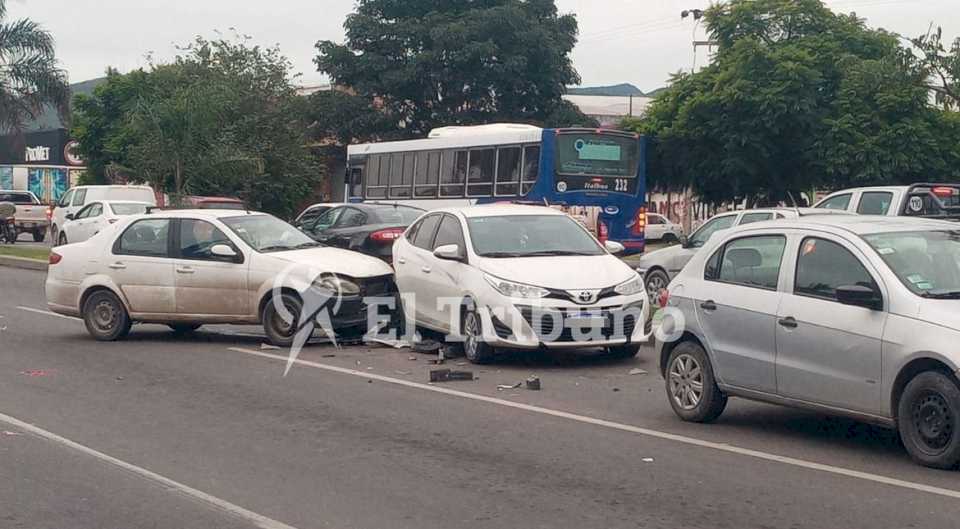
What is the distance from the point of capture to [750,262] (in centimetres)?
946

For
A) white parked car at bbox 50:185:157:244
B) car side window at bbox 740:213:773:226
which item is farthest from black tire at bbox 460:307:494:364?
white parked car at bbox 50:185:157:244

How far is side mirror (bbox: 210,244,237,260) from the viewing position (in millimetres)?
14562

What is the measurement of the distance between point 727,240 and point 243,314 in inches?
265

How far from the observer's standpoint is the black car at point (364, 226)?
2045 centimetres

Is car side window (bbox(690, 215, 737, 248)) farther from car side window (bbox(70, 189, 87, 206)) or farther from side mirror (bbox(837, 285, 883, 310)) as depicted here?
car side window (bbox(70, 189, 87, 206))

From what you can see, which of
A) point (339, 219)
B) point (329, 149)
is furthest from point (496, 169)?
point (329, 149)

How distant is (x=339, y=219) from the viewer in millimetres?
21484

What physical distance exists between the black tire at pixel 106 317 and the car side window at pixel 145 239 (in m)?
0.58

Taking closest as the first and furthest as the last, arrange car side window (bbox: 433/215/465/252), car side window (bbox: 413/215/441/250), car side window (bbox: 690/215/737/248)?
car side window (bbox: 433/215/465/252)
car side window (bbox: 413/215/441/250)
car side window (bbox: 690/215/737/248)

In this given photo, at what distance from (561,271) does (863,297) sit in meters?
4.99

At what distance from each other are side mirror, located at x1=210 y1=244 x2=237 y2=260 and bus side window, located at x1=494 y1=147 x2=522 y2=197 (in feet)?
43.0

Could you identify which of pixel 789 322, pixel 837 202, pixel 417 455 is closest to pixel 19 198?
pixel 837 202

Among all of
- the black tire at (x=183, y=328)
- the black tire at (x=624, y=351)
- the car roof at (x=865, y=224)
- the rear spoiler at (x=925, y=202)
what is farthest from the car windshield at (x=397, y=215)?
the car roof at (x=865, y=224)

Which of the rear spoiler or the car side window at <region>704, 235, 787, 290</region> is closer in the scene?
the car side window at <region>704, 235, 787, 290</region>
